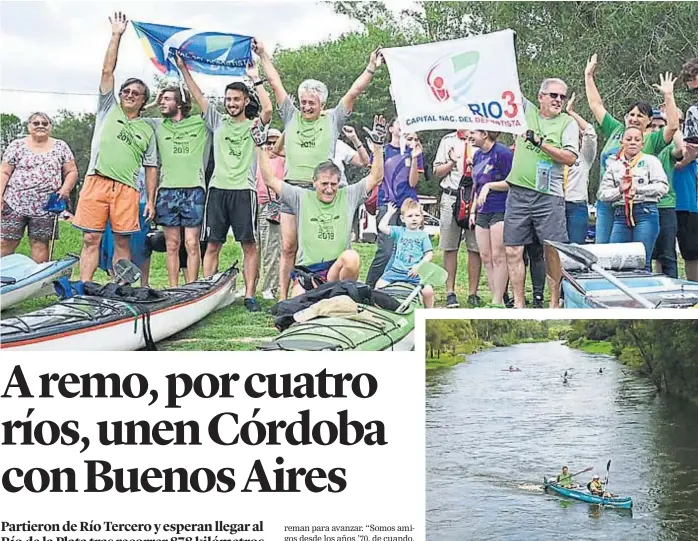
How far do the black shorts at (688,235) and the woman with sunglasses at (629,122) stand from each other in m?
0.33

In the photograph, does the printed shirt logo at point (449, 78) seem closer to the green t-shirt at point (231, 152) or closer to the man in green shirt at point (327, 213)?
the man in green shirt at point (327, 213)

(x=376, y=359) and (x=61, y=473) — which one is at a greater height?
(x=376, y=359)

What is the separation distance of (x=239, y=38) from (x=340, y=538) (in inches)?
90.2

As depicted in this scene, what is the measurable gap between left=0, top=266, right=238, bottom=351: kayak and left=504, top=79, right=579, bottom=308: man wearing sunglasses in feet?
4.62

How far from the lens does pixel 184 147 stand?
650cm

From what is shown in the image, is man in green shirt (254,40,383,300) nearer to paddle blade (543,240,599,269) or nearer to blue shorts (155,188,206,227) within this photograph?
blue shorts (155,188,206,227)

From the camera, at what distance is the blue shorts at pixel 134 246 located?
649cm

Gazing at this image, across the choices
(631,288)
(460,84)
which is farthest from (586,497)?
(460,84)

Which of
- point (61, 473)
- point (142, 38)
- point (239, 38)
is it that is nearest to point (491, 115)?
point (239, 38)

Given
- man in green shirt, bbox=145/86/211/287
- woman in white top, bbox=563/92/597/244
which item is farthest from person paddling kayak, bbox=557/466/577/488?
man in green shirt, bbox=145/86/211/287

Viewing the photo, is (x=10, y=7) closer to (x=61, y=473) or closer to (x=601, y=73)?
(x=61, y=473)

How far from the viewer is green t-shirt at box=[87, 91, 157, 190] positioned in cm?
639

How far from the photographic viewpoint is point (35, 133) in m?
6.42

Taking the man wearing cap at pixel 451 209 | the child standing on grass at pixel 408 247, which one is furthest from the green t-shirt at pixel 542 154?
the child standing on grass at pixel 408 247
